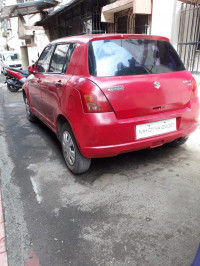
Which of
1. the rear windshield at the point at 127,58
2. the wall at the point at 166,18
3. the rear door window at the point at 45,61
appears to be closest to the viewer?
the rear windshield at the point at 127,58

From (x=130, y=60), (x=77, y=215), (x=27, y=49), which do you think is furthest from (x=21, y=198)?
(x=27, y=49)

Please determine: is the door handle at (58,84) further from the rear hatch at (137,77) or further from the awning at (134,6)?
the awning at (134,6)

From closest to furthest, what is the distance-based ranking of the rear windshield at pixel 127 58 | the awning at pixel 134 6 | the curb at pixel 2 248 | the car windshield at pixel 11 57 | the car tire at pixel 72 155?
1. the curb at pixel 2 248
2. the rear windshield at pixel 127 58
3. the car tire at pixel 72 155
4. the awning at pixel 134 6
5. the car windshield at pixel 11 57

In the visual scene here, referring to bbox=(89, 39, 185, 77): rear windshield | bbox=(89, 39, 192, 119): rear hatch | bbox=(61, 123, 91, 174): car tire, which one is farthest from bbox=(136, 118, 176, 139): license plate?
bbox=(61, 123, 91, 174): car tire

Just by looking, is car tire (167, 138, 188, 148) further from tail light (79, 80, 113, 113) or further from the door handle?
the door handle

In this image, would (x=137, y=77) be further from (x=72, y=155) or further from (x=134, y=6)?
(x=134, y=6)

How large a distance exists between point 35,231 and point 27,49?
2055 cm

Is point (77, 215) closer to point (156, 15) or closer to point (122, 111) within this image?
point (122, 111)

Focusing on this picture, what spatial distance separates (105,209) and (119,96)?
1.20 metres

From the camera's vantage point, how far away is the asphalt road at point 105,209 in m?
1.97

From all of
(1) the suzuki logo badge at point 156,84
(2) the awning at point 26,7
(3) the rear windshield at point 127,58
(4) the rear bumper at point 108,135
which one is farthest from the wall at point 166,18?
(2) the awning at point 26,7

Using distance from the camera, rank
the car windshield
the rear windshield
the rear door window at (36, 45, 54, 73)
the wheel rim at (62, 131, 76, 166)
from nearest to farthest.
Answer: the rear windshield
the wheel rim at (62, 131, 76, 166)
the rear door window at (36, 45, 54, 73)
the car windshield

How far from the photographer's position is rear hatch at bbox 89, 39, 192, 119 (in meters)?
2.54

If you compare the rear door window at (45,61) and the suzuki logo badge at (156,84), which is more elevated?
the rear door window at (45,61)
